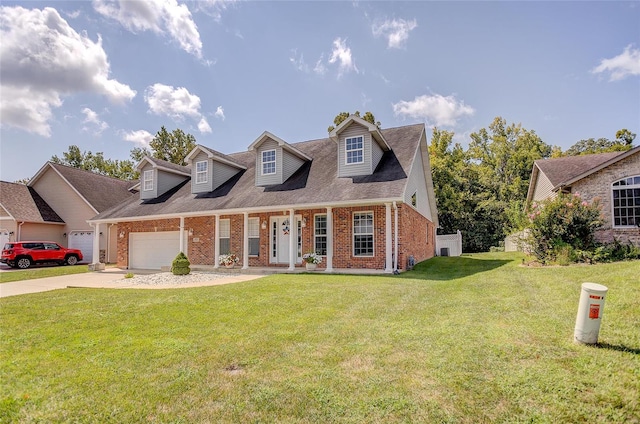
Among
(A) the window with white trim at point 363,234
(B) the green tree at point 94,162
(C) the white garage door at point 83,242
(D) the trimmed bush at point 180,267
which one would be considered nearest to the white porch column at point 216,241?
(D) the trimmed bush at point 180,267

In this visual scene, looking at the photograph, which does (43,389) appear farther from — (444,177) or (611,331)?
(444,177)

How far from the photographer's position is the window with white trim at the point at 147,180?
19.8 m

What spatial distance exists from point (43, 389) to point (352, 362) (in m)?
3.30

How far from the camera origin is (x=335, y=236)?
1357cm

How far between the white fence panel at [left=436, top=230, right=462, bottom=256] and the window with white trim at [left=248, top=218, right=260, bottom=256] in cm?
1340

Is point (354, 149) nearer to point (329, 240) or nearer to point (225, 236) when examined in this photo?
point (329, 240)

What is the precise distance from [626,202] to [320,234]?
12252 mm

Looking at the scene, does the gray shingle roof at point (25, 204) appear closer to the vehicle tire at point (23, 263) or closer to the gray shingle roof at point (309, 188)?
the vehicle tire at point (23, 263)

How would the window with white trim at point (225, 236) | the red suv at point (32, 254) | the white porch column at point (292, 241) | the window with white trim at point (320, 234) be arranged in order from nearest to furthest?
1. the white porch column at point (292, 241)
2. the window with white trim at point (320, 234)
3. the window with white trim at point (225, 236)
4. the red suv at point (32, 254)

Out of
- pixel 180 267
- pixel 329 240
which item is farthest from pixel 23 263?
pixel 329 240

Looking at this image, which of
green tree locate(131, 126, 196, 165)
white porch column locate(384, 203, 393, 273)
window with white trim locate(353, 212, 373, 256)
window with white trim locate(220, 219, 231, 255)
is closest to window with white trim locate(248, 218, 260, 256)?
window with white trim locate(220, 219, 231, 255)

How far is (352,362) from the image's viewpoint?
13.2 ft

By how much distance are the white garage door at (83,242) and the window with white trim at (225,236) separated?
13.0 metres

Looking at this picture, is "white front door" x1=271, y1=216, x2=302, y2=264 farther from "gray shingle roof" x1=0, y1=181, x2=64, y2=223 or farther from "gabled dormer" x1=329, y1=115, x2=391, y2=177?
"gray shingle roof" x1=0, y1=181, x2=64, y2=223
